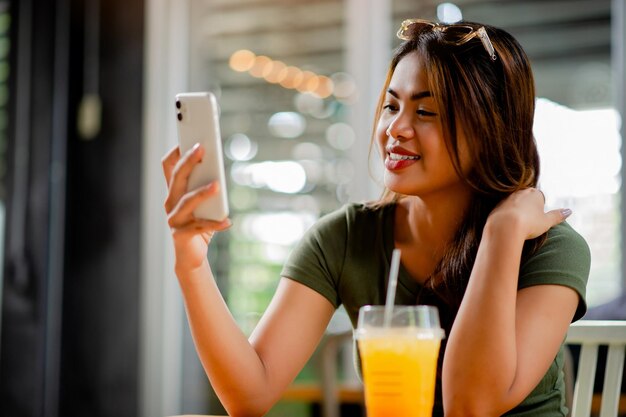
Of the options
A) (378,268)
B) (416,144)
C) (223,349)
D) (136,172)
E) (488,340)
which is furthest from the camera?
(136,172)

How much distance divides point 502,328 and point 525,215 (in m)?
0.20

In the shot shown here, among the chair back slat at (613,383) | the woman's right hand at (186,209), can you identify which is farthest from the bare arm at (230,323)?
the chair back slat at (613,383)

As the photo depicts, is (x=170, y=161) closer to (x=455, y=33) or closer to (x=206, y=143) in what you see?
(x=206, y=143)

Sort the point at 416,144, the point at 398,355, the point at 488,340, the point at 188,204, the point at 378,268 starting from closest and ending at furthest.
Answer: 1. the point at 398,355
2. the point at 188,204
3. the point at 488,340
4. the point at 416,144
5. the point at 378,268

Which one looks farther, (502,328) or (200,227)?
(502,328)

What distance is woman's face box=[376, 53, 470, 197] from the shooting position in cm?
149

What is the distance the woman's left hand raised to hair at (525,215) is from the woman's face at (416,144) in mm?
153

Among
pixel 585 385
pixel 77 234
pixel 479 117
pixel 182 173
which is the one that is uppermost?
pixel 479 117

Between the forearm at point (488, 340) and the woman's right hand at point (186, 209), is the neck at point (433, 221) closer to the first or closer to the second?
the forearm at point (488, 340)

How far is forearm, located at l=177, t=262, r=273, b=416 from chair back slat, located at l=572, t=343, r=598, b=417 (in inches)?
21.3

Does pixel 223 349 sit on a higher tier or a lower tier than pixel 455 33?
lower

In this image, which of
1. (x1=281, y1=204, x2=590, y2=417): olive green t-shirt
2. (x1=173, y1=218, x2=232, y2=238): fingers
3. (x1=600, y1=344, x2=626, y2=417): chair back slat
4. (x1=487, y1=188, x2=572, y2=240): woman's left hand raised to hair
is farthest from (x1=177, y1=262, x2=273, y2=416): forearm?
(x1=600, y1=344, x2=626, y2=417): chair back slat

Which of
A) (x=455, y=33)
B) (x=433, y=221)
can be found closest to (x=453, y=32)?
(x=455, y=33)

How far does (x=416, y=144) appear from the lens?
149 cm
